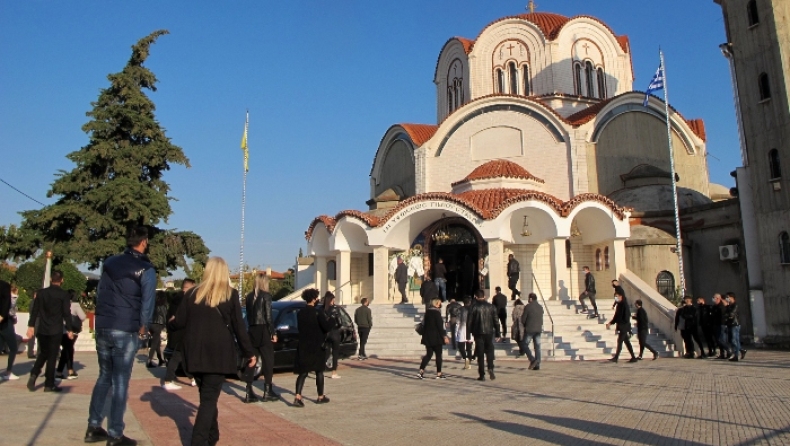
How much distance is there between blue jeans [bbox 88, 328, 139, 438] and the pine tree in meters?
20.9

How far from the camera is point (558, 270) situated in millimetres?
20156

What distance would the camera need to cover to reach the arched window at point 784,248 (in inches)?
687

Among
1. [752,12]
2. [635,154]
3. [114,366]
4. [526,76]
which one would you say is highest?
[526,76]

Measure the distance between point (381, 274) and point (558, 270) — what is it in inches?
231

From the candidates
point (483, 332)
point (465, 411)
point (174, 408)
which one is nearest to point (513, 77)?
point (483, 332)

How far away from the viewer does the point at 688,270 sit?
2220 cm

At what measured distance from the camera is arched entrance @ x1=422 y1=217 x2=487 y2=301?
877 inches

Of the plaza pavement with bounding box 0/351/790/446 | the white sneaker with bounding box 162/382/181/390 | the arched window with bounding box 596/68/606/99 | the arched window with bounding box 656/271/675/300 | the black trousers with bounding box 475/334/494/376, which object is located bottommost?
the plaza pavement with bounding box 0/351/790/446

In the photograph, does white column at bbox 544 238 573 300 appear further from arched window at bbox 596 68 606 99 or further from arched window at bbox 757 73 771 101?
arched window at bbox 596 68 606 99

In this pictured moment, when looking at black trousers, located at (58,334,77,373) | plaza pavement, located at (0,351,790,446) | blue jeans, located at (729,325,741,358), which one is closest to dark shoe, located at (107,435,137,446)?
plaza pavement, located at (0,351,790,446)

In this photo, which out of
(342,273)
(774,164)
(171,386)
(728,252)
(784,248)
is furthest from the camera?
(342,273)

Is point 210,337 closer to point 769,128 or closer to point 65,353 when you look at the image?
point 65,353

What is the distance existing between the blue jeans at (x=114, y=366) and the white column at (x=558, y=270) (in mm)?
16204

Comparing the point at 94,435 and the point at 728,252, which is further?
the point at 728,252
